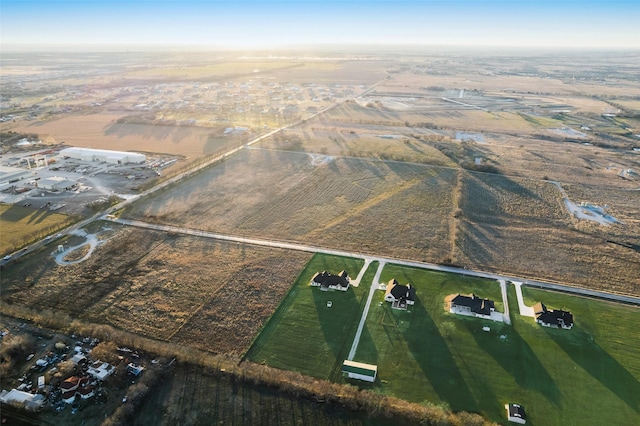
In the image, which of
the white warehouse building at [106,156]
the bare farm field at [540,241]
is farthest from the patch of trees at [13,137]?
the bare farm field at [540,241]

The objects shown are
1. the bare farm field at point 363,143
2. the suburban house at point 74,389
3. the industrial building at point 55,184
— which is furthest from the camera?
the bare farm field at point 363,143

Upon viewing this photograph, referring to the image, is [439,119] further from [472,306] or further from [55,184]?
[55,184]

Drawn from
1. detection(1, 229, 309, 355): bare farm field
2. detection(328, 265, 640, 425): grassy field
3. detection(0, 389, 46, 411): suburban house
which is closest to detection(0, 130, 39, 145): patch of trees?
detection(1, 229, 309, 355): bare farm field

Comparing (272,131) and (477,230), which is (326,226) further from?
(272,131)

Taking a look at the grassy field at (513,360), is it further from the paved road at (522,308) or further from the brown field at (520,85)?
the brown field at (520,85)

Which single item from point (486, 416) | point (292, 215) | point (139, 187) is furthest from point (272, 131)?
point (486, 416)

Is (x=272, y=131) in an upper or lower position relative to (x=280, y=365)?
upper

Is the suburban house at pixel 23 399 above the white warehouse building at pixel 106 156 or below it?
below
